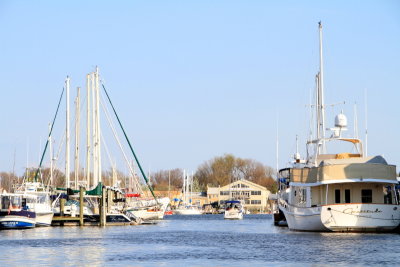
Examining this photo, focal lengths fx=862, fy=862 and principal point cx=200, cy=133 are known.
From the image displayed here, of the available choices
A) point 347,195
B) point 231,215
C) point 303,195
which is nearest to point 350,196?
point 347,195

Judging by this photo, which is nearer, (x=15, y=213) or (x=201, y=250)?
(x=201, y=250)

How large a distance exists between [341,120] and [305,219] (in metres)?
9.66

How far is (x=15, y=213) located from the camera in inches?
3044

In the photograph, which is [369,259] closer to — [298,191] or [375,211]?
[375,211]

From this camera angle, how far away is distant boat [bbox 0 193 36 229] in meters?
77.2

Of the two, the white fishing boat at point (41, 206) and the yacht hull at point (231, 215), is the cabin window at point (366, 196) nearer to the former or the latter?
the white fishing boat at point (41, 206)

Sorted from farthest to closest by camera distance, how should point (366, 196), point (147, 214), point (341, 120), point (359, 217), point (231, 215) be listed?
point (231, 215), point (147, 214), point (341, 120), point (366, 196), point (359, 217)

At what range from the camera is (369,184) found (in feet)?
202

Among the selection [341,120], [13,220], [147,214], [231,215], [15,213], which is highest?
[341,120]

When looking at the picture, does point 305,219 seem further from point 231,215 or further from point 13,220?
point 231,215

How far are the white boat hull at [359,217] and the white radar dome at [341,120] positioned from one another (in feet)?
37.0

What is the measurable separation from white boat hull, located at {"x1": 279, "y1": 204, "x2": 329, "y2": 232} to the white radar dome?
779 cm

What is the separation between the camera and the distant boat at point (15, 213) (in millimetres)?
77188

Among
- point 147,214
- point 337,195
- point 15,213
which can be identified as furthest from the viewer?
point 147,214
